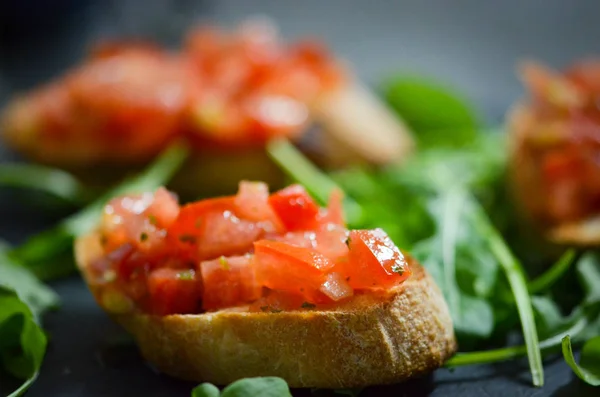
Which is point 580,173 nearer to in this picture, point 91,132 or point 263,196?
point 263,196

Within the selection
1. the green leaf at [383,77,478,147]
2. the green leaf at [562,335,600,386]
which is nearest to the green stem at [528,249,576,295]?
the green leaf at [562,335,600,386]

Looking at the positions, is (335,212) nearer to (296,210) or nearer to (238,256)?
(296,210)

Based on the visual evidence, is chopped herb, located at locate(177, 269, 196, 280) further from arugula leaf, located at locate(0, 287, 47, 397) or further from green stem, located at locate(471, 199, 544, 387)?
green stem, located at locate(471, 199, 544, 387)

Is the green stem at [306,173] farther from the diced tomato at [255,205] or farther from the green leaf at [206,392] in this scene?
the green leaf at [206,392]

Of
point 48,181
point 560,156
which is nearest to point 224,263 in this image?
point 560,156

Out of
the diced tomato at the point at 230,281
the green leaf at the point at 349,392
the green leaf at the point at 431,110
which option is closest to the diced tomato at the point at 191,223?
the diced tomato at the point at 230,281
